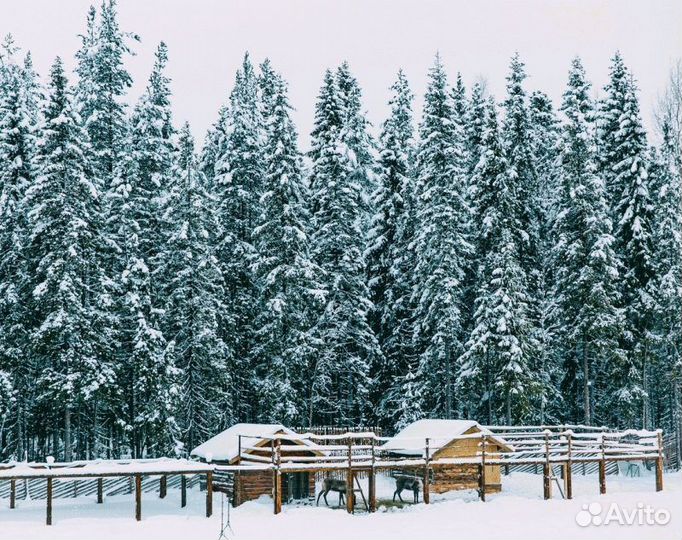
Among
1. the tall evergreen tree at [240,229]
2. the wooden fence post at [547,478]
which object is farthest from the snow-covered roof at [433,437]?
the tall evergreen tree at [240,229]

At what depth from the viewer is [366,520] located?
24875mm

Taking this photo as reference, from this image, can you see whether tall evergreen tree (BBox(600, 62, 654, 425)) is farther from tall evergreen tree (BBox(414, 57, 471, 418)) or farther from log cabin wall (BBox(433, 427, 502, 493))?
log cabin wall (BBox(433, 427, 502, 493))

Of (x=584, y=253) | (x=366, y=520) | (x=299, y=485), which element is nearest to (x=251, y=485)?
(x=299, y=485)

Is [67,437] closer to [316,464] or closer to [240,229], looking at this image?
[316,464]

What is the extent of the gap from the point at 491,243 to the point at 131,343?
17.8m

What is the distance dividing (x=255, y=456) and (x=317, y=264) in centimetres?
1605

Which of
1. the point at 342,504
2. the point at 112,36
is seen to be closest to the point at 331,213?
the point at 112,36

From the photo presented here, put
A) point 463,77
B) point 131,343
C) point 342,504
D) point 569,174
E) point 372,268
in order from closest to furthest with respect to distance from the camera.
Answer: point 342,504 < point 131,343 < point 569,174 < point 372,268 < point 463,77

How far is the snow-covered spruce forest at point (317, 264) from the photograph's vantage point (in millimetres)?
34406

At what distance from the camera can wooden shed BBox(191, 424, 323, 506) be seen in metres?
27.7

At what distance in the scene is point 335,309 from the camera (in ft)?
131

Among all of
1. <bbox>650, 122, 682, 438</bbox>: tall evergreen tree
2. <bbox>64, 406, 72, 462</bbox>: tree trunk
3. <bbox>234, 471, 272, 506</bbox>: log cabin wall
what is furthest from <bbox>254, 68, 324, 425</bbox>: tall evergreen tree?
<bbox>650, 122, 682, 438</bbox>: tall evergreen tree

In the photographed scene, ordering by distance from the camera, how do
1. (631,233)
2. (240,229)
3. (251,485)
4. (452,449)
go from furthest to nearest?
(240,229) < (631,233) < (452,449) < (251,485)

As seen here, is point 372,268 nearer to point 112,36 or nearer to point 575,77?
point 575,77
